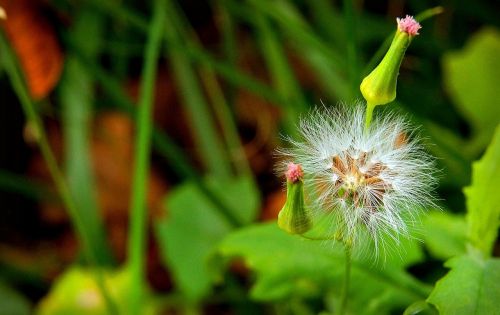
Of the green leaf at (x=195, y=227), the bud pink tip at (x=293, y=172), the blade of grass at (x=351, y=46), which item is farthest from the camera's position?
the green leaf at (x=195, y=227)

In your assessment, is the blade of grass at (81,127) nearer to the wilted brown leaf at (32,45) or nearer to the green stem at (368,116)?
the wilted brown leaf at (32,45)

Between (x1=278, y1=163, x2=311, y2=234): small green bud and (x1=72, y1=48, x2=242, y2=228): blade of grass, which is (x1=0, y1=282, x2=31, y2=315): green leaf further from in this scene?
(x1=278, y1=163, x2=311, y2=234): small green bud

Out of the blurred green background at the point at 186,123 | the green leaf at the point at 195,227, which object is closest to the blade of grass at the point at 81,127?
the blurred green background at the point at 186,123

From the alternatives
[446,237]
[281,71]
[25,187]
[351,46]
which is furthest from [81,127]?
[446,237]

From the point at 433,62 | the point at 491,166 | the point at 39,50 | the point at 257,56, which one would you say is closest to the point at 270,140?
the point at 257,56

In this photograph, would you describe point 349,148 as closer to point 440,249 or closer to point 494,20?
point 440,249

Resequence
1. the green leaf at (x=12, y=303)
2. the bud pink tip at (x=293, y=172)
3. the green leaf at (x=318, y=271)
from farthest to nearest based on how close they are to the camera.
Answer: the green leaf at (x=12, y=303) → the green leaf at (x=318, y=271) → the bud pink tip at (x=293, y=172)
